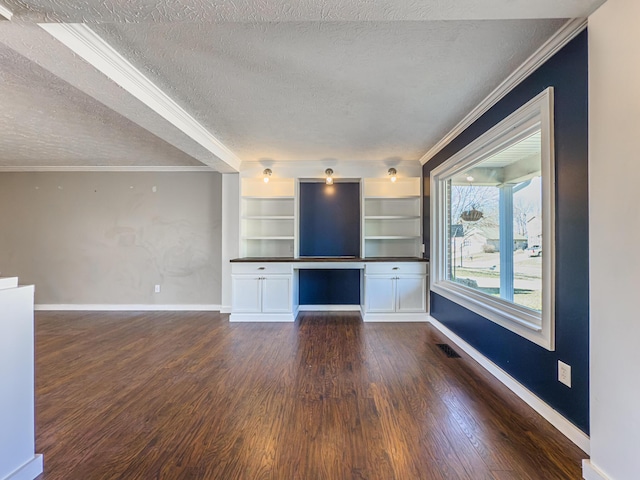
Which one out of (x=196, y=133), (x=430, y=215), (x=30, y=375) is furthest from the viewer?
(x=430, y=215)

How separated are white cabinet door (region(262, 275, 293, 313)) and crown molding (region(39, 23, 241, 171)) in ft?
6.81

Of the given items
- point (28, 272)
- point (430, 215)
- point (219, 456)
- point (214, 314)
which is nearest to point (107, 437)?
point (219, 456)

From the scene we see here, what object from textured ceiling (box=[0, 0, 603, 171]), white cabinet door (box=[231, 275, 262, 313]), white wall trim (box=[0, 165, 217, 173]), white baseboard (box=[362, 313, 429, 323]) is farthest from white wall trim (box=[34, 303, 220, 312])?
textured ceiling (box=[0, 0, 603, 171])

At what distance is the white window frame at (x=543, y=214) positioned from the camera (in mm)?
1843

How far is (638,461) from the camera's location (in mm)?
1203

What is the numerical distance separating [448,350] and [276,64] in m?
3.13

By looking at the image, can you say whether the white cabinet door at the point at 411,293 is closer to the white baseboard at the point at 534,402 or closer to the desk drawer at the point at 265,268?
the white baseboard at the point at 534,402

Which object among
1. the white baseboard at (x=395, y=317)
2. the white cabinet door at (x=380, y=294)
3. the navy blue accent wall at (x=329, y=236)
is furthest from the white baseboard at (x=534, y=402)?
the navy blue accent wall at (x=329, y=236)

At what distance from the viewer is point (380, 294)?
14.0ft

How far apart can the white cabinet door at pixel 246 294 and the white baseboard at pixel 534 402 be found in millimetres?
2696

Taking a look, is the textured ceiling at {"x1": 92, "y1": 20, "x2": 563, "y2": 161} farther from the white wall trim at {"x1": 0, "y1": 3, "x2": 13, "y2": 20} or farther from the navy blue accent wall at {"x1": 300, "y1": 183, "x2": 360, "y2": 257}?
the navy blue accent wall at {"x1": 300, "y1": 183, "x2": 360, "y2": 257}

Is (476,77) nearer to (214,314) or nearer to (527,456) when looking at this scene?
(527,456)

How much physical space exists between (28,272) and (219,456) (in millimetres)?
5705

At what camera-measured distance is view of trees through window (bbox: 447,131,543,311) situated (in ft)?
7.63
